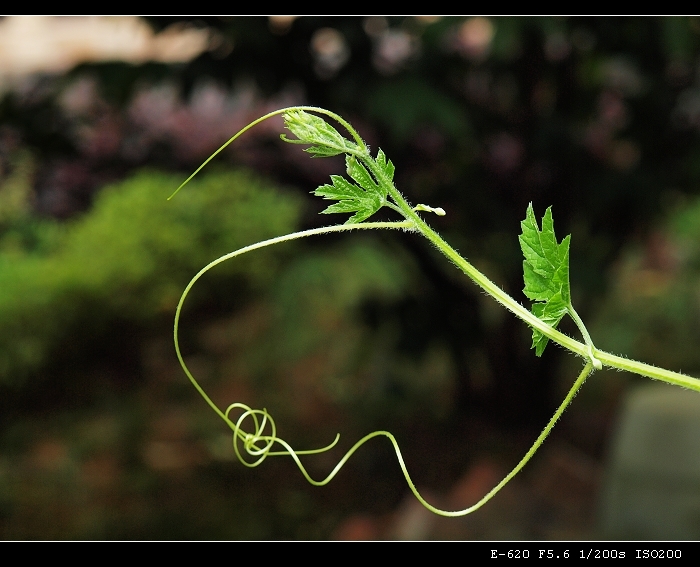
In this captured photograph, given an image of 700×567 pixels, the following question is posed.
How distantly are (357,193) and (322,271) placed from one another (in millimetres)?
752

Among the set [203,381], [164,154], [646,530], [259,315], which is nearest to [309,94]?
[164,154]

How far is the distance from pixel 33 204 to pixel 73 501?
44 centimetres

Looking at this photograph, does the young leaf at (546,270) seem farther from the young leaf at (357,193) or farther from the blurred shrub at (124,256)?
the blurred shrub at (124,256)

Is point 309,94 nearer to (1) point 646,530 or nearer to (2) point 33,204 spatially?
(2) point 33,204

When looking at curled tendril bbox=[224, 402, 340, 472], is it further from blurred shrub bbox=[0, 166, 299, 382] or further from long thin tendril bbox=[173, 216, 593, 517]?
blurred shrub bbox=[0, 166, 299, 382]

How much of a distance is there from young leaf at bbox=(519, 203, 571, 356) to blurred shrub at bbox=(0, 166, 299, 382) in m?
0.72

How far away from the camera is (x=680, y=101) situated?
1221 millimetres

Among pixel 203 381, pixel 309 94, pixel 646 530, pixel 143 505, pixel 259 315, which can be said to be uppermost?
Answer: pixel 309 94

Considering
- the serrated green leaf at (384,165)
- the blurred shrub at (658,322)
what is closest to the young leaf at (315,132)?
the serrated green leaf at (384,165)

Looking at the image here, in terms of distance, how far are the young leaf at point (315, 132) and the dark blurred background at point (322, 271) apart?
27.2 inches

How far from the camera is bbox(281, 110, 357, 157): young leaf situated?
0.51 feet

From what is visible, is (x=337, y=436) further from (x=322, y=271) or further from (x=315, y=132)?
(x=322, y=271)

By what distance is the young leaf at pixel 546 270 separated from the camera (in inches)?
7.5

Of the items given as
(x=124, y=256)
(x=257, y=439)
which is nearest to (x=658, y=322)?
(x=124, y=256)
